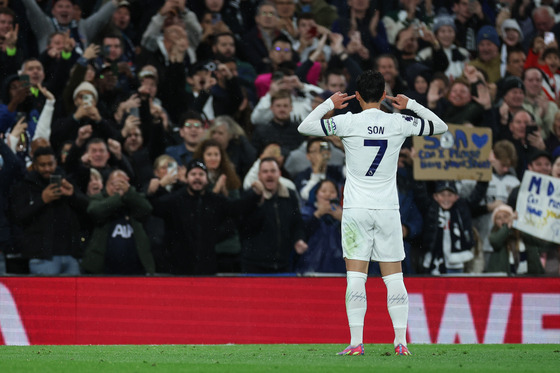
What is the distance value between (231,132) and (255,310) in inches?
116

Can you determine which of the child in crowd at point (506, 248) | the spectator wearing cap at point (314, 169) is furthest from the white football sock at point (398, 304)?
the child in crowd at point (506, 248)

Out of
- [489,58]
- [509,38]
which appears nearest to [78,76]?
[489,58]

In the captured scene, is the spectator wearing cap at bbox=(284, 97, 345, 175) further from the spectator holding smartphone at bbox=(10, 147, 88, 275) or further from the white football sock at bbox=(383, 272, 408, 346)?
the white football sock at bbox=(383, 272, 408, 346)

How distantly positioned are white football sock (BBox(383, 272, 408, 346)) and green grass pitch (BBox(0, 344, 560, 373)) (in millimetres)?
221

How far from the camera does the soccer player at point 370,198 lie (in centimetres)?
755

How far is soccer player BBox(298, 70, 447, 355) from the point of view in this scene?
24.8 ft

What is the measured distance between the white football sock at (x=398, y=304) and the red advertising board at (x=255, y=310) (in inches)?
143

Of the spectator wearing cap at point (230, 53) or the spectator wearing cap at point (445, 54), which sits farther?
the spectator wearing cap at point (445, 54)

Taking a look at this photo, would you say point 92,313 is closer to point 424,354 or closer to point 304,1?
point 424,354

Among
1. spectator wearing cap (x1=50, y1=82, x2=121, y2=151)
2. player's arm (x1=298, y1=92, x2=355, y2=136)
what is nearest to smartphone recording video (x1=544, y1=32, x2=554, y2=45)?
spectator wearing cap (x1=50, y1=82, x2=121, y2=151)

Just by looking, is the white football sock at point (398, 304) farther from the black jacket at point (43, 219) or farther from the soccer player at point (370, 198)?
the black jacket at point (43, 219)

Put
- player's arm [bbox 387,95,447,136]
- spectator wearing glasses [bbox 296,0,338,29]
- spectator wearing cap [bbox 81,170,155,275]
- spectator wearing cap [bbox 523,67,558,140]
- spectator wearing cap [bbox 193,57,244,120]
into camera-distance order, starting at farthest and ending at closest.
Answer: spectator wearing glasses [bbox 296,0,338,29], spectator wearing cap [bbox 523,67,558,140], spectator wearing cap [bbox 193,57,244,120], spectator wearing cap [bbox 81,170,155,275], player's arm [bbox 387,95,447,136]

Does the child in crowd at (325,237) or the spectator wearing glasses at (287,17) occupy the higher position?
the spectator wearing glasses at (287,17)

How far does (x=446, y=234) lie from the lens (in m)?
12.6
